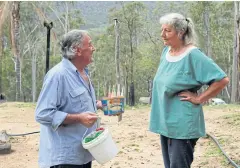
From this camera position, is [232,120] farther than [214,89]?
Yes

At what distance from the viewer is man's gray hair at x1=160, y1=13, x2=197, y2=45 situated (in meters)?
2.39

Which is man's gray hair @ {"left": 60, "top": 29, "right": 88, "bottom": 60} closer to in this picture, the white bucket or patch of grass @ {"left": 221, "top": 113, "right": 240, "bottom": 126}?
the white bucket

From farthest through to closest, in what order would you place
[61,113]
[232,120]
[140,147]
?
[232,120]
[140,147]
[61,113]

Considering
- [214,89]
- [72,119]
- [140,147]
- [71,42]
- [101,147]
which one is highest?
[71,42]

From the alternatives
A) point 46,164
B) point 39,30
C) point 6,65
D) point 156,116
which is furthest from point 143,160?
point 39,30

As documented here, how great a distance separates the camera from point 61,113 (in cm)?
210

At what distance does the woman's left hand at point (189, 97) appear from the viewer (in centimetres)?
231

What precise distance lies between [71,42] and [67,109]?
371 mm

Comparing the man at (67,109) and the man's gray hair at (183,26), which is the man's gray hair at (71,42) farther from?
the man's gray hair at (183,26)

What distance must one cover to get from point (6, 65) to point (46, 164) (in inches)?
1168

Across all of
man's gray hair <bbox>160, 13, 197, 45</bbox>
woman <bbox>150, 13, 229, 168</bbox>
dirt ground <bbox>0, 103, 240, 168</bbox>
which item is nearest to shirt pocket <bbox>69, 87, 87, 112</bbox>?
woman <bbox>150, 13, 229, 168</bbox>

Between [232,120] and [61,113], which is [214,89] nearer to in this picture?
[61,113]

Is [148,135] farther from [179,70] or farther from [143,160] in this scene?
[179,70]

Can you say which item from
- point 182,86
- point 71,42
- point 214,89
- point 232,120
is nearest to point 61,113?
point 71,42
